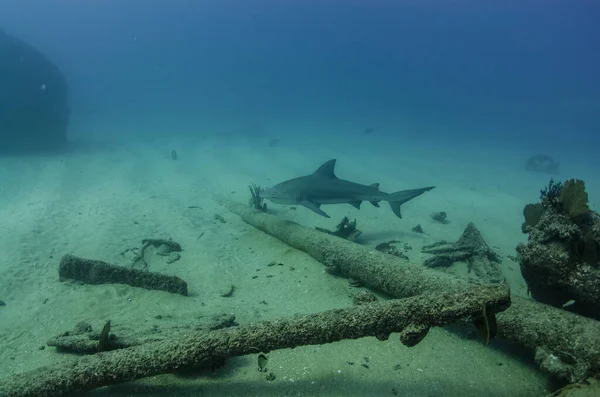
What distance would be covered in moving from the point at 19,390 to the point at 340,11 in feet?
695

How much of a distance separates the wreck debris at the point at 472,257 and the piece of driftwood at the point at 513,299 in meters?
1.79

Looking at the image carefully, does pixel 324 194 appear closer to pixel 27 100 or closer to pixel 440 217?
pixel 440 217

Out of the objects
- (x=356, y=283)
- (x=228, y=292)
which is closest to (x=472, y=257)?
(x=356, y=283)

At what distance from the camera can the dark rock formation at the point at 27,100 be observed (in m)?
21.9

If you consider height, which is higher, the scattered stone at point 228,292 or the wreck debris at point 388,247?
the wreck debris at point 388,247

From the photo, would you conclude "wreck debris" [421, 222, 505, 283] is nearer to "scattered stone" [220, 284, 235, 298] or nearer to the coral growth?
the coral growth

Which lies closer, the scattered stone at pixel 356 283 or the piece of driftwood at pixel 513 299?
the piece of driftwood at pixel 513 299

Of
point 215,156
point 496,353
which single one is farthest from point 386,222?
point 215,156

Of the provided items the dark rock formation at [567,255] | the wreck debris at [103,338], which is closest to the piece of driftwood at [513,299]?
the dark rock formation at [567,255]

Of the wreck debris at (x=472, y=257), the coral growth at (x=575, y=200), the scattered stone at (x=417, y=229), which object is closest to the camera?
the coral growth at (x=575, y=200)

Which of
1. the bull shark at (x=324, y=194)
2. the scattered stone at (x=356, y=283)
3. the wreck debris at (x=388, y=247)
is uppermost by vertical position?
the bull shark at (x=324, y=194)

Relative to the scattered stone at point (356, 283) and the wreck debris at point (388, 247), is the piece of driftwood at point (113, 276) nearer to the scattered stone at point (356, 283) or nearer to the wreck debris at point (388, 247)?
the scattered stone at point (356, 283)

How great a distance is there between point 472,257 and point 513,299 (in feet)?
10.0

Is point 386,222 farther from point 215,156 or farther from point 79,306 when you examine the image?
point 215,156
